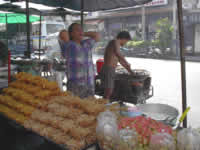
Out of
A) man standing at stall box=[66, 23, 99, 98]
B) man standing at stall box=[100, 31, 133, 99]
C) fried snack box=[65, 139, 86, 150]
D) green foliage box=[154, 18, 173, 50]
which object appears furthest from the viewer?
green foliage box=[154, 18, 173, 50]

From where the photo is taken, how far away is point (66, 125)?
167cm

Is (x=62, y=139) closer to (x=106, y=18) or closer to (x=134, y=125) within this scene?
(x=134, y=125)

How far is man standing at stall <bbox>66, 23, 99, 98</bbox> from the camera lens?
2.86 m

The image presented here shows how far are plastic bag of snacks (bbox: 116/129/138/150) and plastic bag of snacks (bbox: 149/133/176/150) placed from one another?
10 centimetres

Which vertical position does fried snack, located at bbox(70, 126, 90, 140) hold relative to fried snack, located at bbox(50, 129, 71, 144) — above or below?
above

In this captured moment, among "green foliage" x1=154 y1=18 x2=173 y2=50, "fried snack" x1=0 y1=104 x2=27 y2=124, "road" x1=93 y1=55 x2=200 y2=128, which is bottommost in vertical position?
"road" x1=93 y1=55 x2=200 y2=128

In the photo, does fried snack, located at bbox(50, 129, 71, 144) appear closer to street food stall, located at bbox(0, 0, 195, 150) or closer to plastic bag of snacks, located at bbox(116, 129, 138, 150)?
street food stall, located at bbox(0, 0, 195, 150)

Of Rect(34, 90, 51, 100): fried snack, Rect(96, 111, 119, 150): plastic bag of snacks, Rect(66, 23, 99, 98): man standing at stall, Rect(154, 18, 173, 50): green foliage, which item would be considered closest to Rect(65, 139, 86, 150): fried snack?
Rect(96, 111, 119, 150): plastic bag of snacks

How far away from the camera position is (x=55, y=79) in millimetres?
3105

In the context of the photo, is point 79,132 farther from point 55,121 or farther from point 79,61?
point 79,61

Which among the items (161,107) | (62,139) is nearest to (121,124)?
(62,139)

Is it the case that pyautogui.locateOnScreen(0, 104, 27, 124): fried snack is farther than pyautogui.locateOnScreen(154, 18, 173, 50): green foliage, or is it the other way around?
pyautogui.locateOnScreen(154, 18, 173, 50): green foliage

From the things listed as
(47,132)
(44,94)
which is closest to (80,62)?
(44,94)

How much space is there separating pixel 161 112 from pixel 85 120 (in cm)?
76
